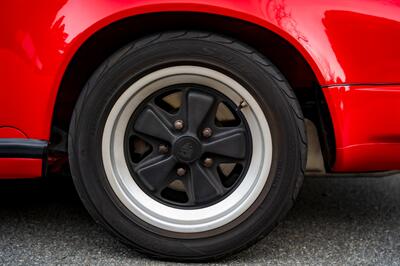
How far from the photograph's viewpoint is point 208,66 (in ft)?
7.06

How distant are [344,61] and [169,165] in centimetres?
71

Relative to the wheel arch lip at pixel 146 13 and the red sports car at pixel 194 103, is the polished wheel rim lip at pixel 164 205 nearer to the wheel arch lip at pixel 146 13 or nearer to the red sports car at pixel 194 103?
the red sports car at pixel 194 103

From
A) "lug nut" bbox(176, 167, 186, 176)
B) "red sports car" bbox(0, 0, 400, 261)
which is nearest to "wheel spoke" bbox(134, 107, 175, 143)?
"red sports car" bbox(0, 0, 400, 261)

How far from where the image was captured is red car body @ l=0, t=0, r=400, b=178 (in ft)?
6.87

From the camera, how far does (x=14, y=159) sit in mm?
2191

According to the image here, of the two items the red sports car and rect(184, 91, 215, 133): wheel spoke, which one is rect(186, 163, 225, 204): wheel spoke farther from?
rect(184, 91, 215, 133): wheel spoke

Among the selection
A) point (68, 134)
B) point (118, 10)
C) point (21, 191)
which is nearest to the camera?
point (118, 10)

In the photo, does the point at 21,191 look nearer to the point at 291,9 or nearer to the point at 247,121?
the point at 247,121


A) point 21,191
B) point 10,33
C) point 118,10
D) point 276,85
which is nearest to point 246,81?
point 276,85

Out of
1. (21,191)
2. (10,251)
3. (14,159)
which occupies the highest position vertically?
(14,159)

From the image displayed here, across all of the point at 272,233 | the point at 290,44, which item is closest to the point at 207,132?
the point at 290,44

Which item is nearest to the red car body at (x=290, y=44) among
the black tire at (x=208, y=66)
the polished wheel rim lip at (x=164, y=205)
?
the black tire at (x=208, y=66)

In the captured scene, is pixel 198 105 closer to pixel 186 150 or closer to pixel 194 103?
pixel 194 103

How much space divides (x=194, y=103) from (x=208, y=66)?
160 millimetres
